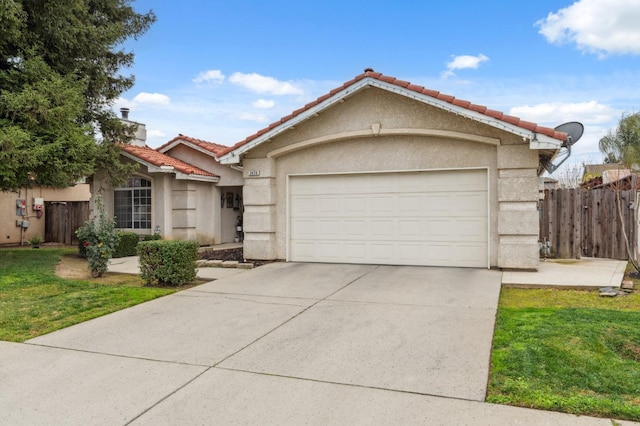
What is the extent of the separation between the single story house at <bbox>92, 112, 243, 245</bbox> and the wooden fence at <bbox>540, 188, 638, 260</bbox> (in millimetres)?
10576

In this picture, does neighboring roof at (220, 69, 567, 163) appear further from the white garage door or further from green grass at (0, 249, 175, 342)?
green grass at (0, 249, 175, 342)

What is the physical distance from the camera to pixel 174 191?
53.0 feet

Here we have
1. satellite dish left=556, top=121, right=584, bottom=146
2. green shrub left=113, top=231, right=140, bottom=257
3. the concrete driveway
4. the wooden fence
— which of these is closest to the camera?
the concrete driveway

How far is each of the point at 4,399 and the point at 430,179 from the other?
8831 millimetres

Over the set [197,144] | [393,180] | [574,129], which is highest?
[197,144]

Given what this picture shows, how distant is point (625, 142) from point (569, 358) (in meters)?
6.72

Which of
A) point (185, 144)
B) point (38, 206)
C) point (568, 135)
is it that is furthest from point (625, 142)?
point (38, 206)

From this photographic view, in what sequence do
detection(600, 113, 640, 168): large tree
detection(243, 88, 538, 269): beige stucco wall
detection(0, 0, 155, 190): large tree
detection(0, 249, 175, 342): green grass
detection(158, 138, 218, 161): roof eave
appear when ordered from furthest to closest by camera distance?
detection(158, 138, 218, 161): roof eave < detection(0, 0, 155, 190): large tree < detection(243, 88, 538, 269): beige stucco wall < detection(600, 113, 640, 168): large tree < detection(0, 249, 175, 342): green grass

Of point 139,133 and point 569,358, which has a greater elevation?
point 139,133

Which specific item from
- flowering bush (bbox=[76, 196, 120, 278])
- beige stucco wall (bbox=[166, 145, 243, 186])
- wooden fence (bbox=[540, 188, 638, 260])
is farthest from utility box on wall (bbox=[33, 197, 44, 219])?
wooden fence (bbox=[540, 188, 638, 260])

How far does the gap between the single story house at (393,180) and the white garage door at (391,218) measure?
0.9 inches

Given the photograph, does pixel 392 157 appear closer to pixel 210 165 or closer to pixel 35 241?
pixel 210 165

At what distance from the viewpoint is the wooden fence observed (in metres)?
11.8

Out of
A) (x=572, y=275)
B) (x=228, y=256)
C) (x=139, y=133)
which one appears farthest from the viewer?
(x=139, y=133)
